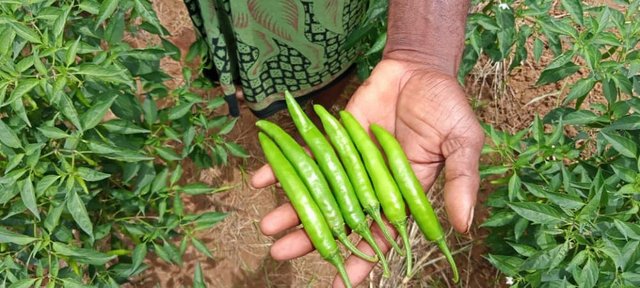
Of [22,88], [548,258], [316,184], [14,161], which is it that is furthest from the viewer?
[316,184]

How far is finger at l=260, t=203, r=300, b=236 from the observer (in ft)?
7.41

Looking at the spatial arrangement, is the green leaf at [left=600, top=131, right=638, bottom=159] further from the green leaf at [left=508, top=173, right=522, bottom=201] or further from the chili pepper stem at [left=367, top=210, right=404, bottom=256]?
the chili pepper stem at [left=367, top=210, right=404, bottom=256]

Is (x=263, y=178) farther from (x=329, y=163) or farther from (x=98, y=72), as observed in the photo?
(x=98, y=72)

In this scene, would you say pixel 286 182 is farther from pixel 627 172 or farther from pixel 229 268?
pixel 229 268

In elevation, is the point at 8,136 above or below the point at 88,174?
above

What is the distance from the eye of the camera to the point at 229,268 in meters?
3.79

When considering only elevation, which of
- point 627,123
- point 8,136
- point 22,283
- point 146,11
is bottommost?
point 22,283

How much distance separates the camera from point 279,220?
229 centimetres

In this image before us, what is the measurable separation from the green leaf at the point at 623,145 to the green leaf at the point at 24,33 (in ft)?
7.02

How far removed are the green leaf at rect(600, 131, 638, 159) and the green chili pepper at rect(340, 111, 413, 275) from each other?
856mm

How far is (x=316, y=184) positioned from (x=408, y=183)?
0.38 m

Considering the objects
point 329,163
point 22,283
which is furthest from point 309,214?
point 22,283

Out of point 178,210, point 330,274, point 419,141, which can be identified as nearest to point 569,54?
point 419,141

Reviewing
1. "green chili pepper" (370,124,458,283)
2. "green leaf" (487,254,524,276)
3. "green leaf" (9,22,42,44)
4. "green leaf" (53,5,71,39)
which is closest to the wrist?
"green chili pepper" (370,124,458,283)
